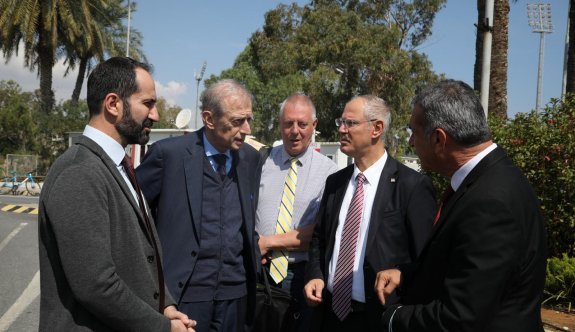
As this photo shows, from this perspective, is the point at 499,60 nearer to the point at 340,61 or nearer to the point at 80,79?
the point at 340,61

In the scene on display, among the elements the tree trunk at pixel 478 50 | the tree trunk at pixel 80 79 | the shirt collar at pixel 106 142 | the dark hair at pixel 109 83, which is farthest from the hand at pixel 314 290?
the tree trunk at pixel 80 79

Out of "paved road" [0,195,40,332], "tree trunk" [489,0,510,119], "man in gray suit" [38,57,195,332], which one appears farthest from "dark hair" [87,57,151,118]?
"tree trunk" [489,0,510,119]

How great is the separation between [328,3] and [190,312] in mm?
Result: 34212

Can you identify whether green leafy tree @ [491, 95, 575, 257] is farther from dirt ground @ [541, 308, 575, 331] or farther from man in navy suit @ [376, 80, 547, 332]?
man in navy suit @ [376, 80, 547, 332]

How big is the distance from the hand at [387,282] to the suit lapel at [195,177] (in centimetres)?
123

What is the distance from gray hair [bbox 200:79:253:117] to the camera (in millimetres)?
3830

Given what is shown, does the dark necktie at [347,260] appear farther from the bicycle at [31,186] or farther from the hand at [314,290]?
the bicycle at [31,186]

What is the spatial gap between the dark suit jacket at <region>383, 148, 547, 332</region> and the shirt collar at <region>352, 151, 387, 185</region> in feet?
4.49

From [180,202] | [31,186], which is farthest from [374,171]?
[31,186]

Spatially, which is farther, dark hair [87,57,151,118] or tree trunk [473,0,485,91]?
tree trunk [473,0,485,91]

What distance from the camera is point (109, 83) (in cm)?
246

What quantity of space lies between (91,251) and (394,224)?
6.09 ft

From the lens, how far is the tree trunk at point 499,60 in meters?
11.2

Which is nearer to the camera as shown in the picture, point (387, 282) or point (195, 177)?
point (387, 282)
